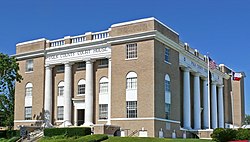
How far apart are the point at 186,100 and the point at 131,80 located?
11.5m

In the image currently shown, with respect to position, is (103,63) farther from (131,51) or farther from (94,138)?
(94,138)

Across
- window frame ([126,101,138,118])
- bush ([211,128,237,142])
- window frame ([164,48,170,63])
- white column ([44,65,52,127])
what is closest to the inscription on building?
white column ([44,65,52,127])

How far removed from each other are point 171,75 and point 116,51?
6980 millimetres

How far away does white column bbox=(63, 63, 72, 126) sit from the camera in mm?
48750

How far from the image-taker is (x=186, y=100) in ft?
173

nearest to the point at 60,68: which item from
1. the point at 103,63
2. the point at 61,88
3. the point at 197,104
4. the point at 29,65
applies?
the point at 61,88

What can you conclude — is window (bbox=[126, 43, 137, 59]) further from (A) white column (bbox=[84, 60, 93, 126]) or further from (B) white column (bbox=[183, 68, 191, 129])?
(B) white column (bbox=[183, 68, 191, 129])

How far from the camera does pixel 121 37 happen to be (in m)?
44.7

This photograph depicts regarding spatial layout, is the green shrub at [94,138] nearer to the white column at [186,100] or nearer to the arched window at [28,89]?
the white column at [186,100]

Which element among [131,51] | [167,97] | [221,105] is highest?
[131,51]

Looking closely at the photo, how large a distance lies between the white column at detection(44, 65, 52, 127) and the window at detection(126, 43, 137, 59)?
39.8 ft

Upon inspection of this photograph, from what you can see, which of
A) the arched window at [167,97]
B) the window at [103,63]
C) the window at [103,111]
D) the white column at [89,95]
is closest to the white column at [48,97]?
the white column at [89,95]

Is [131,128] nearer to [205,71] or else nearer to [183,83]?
[183,83]

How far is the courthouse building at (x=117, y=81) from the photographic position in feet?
142
